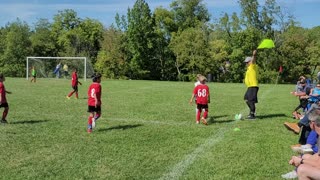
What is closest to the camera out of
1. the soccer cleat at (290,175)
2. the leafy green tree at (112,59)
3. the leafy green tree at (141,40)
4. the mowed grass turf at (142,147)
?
the soccer cleat at (290,175)

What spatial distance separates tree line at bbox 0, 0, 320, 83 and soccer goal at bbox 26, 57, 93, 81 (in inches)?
357

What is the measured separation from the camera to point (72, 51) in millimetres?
65250

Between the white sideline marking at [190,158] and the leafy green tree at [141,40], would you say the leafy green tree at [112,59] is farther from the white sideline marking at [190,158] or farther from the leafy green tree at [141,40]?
the white sideline marking at [190,158]

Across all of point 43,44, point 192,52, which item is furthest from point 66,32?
point 192,52

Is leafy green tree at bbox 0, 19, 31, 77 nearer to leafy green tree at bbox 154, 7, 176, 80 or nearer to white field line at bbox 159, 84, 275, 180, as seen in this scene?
leafy green tree at bbox 154, 7, 176, 80

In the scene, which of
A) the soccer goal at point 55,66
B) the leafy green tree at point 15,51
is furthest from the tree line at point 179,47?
the soccer goal at point 55,66

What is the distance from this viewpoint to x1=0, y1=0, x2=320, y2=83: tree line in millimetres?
59281

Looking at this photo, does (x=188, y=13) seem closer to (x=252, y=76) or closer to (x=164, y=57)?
(x=164, y=57)

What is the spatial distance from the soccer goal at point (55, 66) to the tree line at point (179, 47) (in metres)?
9.07

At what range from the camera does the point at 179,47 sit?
59938mm

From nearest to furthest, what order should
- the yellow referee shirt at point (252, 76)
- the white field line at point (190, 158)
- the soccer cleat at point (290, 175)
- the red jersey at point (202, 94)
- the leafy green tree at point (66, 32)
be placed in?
the soccer cleat at point (290, 175) < the white field line at point (190, 158) < the red jersey at point (202, 94) < the yellow referee shirt at point (252, 76) < the leafy green tree at point (66, 32)

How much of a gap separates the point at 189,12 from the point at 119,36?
16.6 metres

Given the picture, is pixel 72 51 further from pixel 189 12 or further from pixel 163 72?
pixel 189 12

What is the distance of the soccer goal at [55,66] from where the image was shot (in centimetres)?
4669
